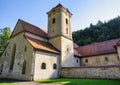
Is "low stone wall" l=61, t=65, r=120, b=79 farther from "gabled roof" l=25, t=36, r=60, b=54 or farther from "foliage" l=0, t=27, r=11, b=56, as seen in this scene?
"foliage" l=0, t=27, r=11, b=56

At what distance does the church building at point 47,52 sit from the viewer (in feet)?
54.7

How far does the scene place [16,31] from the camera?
22.5m

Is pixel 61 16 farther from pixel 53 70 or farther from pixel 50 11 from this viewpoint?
pixel 53 70

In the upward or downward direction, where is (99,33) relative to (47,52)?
upward

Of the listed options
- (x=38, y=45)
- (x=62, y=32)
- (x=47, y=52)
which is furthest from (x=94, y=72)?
(x=62, y=32)

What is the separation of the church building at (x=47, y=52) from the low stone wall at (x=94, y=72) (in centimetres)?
169

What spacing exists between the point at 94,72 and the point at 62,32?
34.2 ft

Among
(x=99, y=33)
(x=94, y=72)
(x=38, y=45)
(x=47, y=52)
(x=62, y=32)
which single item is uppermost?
(x=99, y=33)

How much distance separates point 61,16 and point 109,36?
29.5 m

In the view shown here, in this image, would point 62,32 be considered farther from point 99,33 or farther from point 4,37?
point 99,33

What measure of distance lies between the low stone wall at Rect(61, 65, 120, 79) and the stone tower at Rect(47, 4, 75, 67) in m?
2.26

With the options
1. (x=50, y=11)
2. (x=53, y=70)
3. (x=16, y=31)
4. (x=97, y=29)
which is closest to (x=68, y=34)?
(x=50, y=11)

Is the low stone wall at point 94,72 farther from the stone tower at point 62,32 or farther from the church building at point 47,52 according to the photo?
the stone tower at point 62,32

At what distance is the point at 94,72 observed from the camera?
16672 mm
